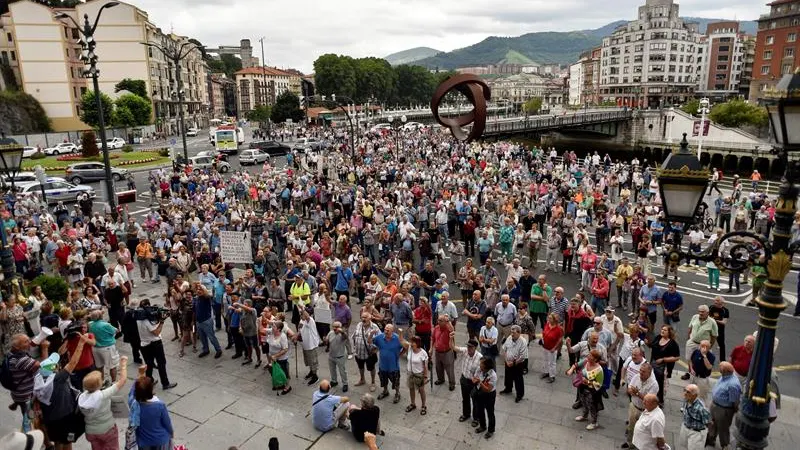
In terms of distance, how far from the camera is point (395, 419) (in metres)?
8.77

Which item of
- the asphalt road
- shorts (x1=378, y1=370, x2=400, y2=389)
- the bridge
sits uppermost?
the bridge

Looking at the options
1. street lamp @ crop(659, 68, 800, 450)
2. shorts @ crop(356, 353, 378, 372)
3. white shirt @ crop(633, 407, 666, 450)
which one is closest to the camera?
street lamp @ crop(659, 68, 800, 450)

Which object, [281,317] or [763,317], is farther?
[281,317]

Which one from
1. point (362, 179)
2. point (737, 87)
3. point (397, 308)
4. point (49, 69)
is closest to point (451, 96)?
point (737, 87)

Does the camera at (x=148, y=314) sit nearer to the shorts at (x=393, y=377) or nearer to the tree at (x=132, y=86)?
the shorts at (x=393, y=377)

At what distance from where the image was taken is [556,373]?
1027 centimetres

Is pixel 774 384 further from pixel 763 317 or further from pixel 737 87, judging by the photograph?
pixel 737 87

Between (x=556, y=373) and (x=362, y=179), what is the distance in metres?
20.1

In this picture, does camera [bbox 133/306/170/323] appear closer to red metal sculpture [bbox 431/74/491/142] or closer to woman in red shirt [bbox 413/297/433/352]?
woman in red shirt [bbox 413/297/433/352]

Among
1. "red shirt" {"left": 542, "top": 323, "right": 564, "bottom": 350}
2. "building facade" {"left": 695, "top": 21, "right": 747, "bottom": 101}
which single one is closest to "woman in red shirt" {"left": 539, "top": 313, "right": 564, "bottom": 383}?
"red shirt" {"left": 542, "top": 323, "right": 564, "bottom": 350}

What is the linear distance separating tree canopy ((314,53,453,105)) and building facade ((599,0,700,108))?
4694cm

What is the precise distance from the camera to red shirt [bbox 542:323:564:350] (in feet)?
30.9

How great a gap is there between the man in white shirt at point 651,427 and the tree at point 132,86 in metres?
76.7

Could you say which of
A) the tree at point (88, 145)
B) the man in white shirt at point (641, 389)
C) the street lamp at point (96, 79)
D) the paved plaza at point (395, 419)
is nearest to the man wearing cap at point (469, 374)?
the paved plaza at point (395, 419)
